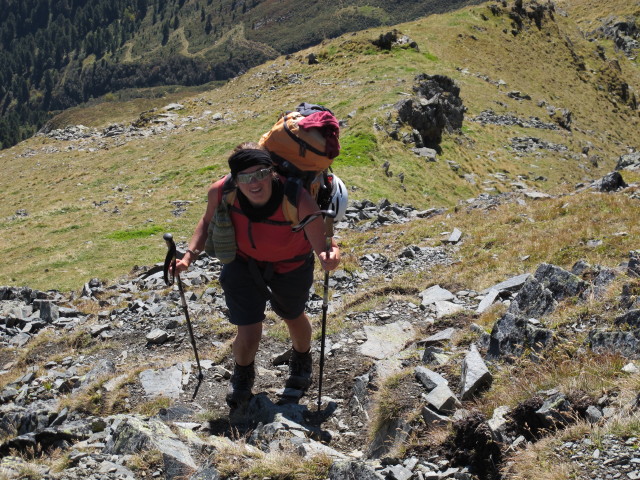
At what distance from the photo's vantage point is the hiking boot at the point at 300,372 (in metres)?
6.86

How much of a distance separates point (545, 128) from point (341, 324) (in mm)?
35417

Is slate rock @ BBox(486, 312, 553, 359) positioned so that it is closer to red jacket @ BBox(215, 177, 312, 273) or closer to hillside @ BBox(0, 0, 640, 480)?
hillside @ BBox(0, 0, 640, 480)

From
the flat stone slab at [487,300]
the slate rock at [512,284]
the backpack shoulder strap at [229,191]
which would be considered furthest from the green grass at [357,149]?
the backpack shoulder strap at [229,191]

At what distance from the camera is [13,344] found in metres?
11.9

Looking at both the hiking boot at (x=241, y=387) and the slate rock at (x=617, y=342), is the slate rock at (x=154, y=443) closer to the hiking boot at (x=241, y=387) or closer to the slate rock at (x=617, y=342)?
the hiking boot at (x=241, y=387)

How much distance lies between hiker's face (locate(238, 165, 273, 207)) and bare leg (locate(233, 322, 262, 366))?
156cm

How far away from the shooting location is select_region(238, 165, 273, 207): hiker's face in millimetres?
5410

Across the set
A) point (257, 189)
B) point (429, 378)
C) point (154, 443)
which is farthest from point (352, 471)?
point (257, 189)

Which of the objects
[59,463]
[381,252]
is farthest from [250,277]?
[381,252]

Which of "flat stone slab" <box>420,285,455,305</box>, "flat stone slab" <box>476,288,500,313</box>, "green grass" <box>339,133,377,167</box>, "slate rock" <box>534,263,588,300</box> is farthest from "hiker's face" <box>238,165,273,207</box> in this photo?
"green grass" <box>339,133,377,167</box>

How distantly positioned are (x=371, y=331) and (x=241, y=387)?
2.52 m

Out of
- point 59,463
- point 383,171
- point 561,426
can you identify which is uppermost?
point 561,426

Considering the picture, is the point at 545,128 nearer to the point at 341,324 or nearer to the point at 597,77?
the point at 597,77

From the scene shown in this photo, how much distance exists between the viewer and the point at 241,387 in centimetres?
650
